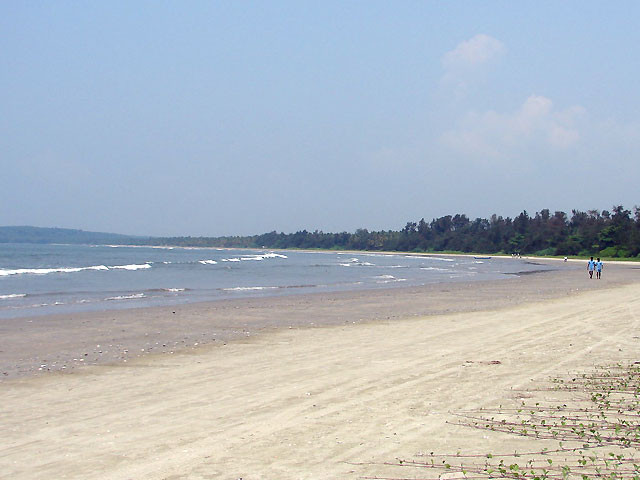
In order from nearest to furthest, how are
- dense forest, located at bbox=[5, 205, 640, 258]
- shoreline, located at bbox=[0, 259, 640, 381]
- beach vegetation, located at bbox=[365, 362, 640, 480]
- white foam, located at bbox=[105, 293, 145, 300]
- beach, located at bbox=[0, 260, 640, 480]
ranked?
beach vegetation, located at bbox=[365, 362, 640, 480]
beach, located at bbox=[0, 260, 640, 480]
shoreline, located at bbox=[0, 259, 640, 381]
white foam, located at bbox=[105, 293, 145, 300]
dense forest, located at bbox=[5, 205, 640, 258]

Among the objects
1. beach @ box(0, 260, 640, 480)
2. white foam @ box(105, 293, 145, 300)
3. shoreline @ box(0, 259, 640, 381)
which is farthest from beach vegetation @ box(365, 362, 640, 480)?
white foam @ box(105, 293, 145, 300)

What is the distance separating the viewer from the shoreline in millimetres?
13266

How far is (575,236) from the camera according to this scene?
381ft

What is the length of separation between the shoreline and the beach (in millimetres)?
94

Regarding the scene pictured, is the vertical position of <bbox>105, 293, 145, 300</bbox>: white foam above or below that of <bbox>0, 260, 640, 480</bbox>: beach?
below

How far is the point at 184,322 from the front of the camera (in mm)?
19203

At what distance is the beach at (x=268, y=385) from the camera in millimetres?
6488

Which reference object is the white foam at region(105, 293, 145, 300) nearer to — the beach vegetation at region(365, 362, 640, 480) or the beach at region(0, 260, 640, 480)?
the beach at region(0, 260, 640, 480)

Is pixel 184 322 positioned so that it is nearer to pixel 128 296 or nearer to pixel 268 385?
pixel 268 385

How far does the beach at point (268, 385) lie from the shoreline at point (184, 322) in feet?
0.31

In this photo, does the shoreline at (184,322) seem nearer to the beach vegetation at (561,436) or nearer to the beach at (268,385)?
the beach at (268,385)

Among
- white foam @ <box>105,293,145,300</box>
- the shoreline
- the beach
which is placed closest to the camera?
the beach

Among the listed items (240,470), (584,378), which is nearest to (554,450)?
(240,470)

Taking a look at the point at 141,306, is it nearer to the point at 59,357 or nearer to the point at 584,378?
the point at 59,357
